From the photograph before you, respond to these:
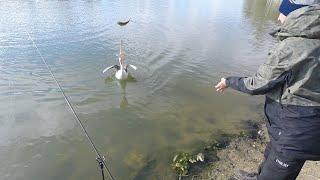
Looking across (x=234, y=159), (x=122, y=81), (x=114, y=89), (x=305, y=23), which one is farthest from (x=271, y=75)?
(x=122, y=81)

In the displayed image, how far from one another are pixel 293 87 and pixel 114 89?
7852mm

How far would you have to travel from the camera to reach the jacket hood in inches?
119

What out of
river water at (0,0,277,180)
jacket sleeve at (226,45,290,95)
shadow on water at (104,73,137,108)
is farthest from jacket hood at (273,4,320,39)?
shadow on water at (104,73,137,108)

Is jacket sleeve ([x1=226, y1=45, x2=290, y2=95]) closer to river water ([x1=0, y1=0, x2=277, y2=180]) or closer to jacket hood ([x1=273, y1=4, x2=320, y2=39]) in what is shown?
jacket hood ([x1=273, y1=4, x2=320, y2=39])

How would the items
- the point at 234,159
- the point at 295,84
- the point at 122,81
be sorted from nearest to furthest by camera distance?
the point at 295,84
the point at 234,159
the point at 122,81

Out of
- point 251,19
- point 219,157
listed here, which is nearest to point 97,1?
point 251,19

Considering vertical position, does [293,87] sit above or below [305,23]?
below

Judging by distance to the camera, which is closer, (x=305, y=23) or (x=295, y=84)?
(x=305, y=23)

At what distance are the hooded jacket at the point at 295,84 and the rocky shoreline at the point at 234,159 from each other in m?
2.60

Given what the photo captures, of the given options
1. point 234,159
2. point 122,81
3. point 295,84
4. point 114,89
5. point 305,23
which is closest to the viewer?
point 305,23

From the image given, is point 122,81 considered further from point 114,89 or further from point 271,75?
point 271,75

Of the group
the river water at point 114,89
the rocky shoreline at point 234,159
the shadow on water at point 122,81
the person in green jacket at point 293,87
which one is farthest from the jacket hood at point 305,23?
the shadow on water at point 122,81

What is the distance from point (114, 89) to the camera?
34.4 ft

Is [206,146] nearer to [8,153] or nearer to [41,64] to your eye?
[8,153]
